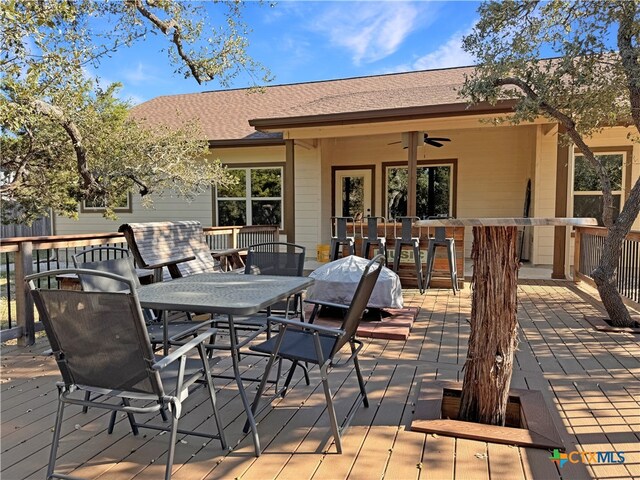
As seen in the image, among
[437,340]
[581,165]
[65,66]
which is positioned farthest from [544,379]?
[581,165]

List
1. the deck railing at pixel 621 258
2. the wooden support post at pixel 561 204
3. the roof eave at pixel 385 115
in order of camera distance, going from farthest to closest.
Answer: the wooden support post at pixel 561 204, the roof eave at pixel 385 115, the deck railing at pixel 621 258

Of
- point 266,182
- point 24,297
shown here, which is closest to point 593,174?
point 266,182

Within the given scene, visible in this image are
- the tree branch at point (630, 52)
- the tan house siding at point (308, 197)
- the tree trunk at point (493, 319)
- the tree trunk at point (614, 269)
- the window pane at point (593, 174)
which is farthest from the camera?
the tan house siding at point (308, 197)

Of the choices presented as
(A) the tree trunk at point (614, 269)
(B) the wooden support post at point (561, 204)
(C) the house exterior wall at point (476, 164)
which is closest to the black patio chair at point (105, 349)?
(A) the tree trunk at point (614, 269)

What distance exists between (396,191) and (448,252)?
13.8 ft

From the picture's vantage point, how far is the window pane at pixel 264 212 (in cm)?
1009

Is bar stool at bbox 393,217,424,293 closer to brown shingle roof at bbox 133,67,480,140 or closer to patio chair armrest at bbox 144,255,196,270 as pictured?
brown shingle roof at bbox 133,67,480,140

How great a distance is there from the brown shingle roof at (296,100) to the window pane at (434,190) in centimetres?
193

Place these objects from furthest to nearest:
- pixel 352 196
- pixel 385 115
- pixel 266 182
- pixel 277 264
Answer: pixel 352 196 → pixel 266 182 → pixel 385 115 → pixel 277 264

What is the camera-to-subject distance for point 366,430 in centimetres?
229

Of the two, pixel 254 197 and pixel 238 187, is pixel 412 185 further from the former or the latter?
pixel 238 187

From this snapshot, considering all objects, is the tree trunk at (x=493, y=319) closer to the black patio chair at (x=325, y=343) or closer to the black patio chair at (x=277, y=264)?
the black patio chair at (x=325, y=343)

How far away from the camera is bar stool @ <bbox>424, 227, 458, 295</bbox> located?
6.32 m

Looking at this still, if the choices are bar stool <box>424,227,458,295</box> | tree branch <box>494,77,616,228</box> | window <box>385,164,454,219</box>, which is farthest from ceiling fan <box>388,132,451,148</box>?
tree branch <box>494,77,616,228</box>
